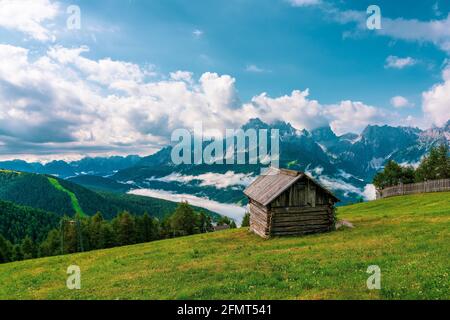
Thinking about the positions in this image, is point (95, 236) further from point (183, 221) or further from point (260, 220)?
point (260, 220)

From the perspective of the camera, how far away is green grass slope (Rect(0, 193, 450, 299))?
528 inches

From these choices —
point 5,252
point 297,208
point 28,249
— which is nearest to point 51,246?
point 28,249

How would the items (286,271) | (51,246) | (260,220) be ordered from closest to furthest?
(286,271), (260,220), (51,246)

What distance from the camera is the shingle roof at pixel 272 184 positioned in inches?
1287

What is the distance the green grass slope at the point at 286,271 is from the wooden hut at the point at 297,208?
250cm

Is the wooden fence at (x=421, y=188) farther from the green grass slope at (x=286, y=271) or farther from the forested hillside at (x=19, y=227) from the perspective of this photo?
the forested hillside at (x=19, y=227)

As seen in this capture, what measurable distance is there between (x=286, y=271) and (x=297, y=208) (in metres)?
16.1

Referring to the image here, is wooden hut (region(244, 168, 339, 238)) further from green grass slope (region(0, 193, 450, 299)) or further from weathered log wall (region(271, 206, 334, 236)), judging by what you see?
green grass slope (region(0, 193, 450, 299))

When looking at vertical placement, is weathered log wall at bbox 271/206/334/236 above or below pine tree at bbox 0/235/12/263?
above

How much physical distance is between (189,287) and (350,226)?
23.3 meters

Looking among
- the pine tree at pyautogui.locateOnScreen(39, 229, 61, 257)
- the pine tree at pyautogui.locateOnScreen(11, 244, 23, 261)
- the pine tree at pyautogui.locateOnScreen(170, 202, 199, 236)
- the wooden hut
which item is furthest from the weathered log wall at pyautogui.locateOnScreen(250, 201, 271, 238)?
the pine tree at pyautogui.locateOnScreen(11, 244, 23, 261)

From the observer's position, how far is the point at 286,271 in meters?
A: 17.6

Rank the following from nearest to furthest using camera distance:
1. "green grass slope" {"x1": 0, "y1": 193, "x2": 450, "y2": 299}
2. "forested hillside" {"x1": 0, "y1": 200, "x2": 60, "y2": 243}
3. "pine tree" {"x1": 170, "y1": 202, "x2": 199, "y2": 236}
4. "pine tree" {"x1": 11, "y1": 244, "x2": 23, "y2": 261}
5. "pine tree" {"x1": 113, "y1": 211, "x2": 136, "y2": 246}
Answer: "green grass slope" {"x1": 0, "y1": 193, "x2": 450, "y2": 299} < "pine tree" {"x1": 113, "y1": 211, "x2": 136, "y2": 246} < "pine tree" {"x1": 11, "y1": 244, "x2": 23, "y2": 261} < "pine tree" {"x1": 170, "y1": 202, "x2": 199, "y2": 236} < "forested hillside" {"x1": 0, "y1": 200, "x2": 60, "y2": 243}
